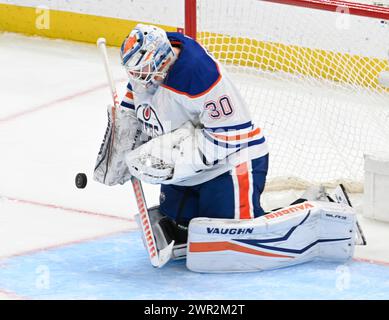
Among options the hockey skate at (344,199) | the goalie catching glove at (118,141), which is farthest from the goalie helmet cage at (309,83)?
the goalie catching glove at (118,141)

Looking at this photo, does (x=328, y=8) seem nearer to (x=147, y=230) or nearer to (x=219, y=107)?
(x=219, y=107)

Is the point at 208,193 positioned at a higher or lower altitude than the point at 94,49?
higher

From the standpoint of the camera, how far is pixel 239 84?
5242 millimetres

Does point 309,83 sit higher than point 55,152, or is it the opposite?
point 309,83

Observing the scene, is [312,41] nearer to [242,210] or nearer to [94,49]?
[242,210]

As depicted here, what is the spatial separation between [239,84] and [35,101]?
1.50 meters

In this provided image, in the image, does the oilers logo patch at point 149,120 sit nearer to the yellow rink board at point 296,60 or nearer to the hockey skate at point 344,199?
the hockey skate at point 344,199

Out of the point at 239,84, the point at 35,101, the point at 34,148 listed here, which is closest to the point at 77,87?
the point at 35,101

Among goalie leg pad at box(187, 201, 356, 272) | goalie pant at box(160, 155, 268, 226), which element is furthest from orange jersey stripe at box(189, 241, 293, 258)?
goalie pant at box(160, 155, 268, 226)

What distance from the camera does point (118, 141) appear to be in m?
4.35

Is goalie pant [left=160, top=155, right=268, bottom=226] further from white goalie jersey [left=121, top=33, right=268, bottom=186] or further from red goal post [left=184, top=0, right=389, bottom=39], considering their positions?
red goal post [left=184, top=0, right=389, bottom=39]

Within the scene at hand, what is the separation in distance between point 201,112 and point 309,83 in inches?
52.2

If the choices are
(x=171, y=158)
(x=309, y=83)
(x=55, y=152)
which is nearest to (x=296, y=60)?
(x=309, y=83)

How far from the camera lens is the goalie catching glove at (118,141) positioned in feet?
14.2
